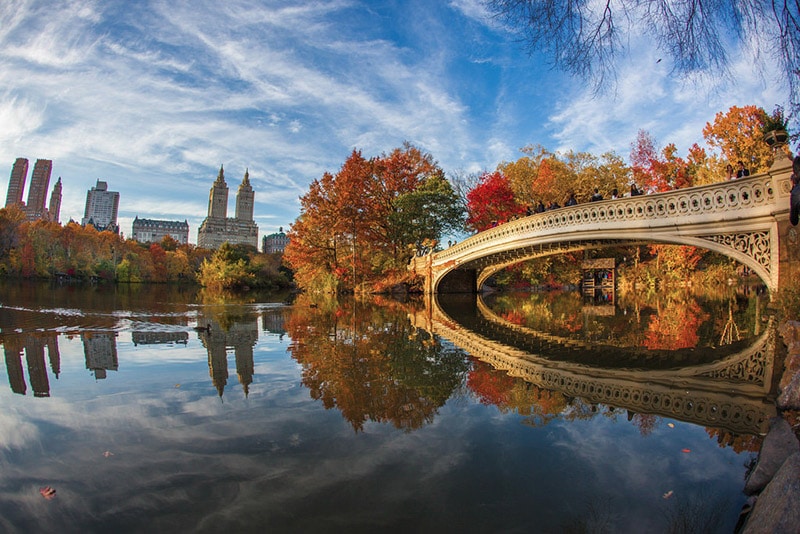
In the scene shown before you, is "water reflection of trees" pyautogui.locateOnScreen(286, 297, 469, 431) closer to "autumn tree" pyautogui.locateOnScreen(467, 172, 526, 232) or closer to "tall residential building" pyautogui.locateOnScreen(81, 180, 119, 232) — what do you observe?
"autumn tree" pyautogui.locateOnScreen(467, 172, 526, 232)

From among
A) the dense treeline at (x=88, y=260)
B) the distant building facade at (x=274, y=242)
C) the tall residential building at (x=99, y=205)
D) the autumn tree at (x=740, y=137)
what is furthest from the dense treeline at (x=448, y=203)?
the tall residential building at (x=99, y=205)

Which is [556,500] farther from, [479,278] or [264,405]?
[479,278]

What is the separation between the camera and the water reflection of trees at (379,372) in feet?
11.8

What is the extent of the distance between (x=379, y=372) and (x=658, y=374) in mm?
3270

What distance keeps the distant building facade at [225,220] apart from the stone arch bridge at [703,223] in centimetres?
13987

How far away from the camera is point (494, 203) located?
2986 cm

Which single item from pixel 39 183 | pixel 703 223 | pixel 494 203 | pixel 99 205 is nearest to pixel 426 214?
pixel 494 203

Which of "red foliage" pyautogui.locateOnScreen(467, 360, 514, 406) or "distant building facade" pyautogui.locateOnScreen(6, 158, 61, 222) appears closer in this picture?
"red foliage" pyautogui.locateOnScreen(467, 360, 514, 406)

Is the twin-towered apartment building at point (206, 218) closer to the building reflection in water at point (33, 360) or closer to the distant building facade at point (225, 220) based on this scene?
the distant building facade at point (225, 220)

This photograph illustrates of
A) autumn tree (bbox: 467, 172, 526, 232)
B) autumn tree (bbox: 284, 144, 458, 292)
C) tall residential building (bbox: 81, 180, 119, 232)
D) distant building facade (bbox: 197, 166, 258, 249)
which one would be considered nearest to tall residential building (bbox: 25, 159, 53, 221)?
tall residential building (bbox: 81, 180, 119, 232)

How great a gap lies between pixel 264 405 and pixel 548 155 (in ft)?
119

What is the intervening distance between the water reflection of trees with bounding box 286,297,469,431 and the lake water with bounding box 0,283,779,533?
0.03 m

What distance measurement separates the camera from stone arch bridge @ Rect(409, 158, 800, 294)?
929 cm

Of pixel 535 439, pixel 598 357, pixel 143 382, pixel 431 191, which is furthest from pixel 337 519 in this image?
pixel 431 191
